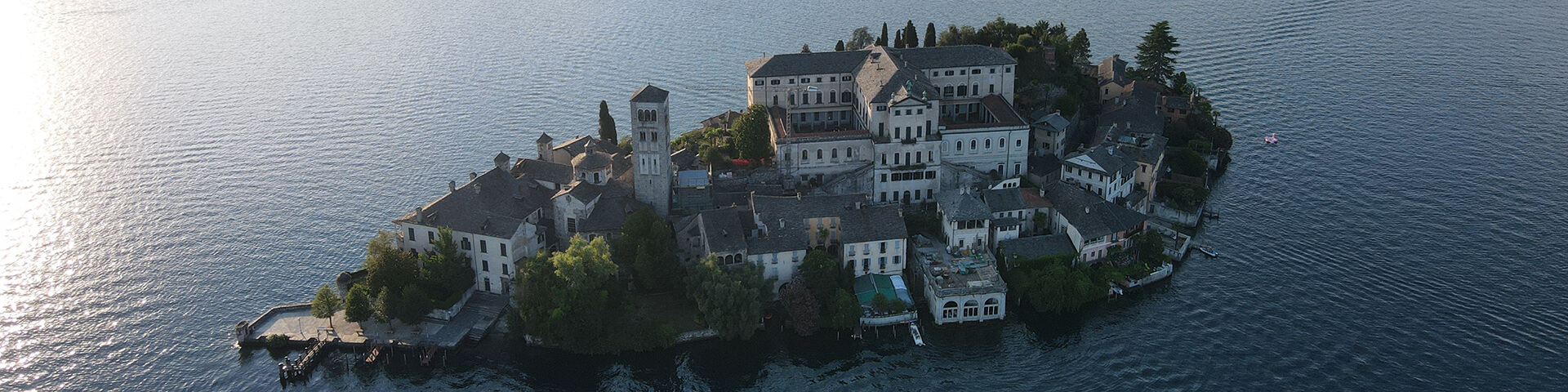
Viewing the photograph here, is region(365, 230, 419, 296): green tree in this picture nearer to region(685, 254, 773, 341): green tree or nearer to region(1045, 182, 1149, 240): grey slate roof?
region(685, 254, 773, 341): green tree

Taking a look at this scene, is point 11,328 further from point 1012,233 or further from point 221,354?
point 1012,233

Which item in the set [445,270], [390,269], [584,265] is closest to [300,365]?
[390,269]

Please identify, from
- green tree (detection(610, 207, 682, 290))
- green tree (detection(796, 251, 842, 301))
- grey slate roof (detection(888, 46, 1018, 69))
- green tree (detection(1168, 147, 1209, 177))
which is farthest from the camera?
green tree (detection(1168, 147, 1209, 177))

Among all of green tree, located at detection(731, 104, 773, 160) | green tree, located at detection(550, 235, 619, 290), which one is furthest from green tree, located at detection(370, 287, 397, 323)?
green tree, located at detection(731, 104, 773, 160)

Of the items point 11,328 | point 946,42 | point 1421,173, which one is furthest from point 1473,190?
point 11,328

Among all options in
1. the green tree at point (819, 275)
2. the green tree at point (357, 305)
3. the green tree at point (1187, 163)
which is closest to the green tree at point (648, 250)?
the green tree at point (819, 275)

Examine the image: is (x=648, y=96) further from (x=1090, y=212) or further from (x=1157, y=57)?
(x=1157, y=57)
